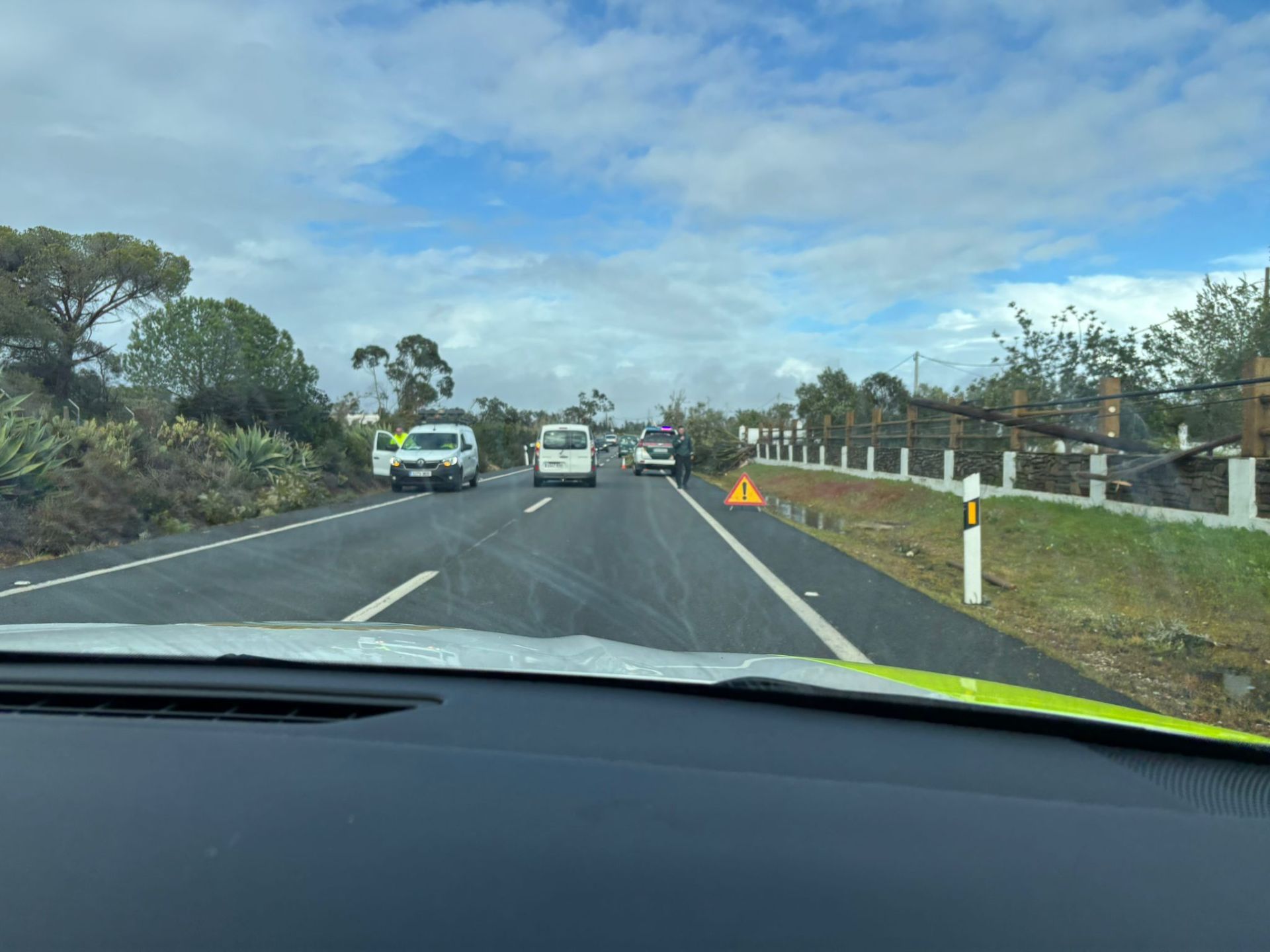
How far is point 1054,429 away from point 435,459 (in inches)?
589

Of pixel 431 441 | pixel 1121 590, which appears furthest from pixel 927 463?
pixel 431 441

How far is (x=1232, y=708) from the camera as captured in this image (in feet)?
17.0

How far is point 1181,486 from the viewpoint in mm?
11609

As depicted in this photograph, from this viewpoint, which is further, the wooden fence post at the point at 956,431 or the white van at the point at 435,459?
the white van at the point at 435,459

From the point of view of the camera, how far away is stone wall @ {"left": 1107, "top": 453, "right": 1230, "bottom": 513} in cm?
1091

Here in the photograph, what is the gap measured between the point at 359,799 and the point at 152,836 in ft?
1.22

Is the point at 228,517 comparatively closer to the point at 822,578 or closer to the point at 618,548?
the point at 618,548

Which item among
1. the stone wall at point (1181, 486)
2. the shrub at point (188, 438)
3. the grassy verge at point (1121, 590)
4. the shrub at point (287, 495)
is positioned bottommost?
the grassy verge at point (1121, 590)

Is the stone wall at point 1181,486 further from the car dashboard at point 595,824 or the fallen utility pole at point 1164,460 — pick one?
the car dashboard at point 595,824

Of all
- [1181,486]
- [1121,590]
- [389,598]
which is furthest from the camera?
[1181,486]

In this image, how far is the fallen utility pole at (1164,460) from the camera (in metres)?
11.2

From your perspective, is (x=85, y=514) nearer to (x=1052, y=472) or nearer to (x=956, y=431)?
(x=1052, y=472)

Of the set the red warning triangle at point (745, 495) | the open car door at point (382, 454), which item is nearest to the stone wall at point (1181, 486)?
the red warning triangle at point (745, 495)

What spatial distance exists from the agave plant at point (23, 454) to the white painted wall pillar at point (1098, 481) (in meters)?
15.3
